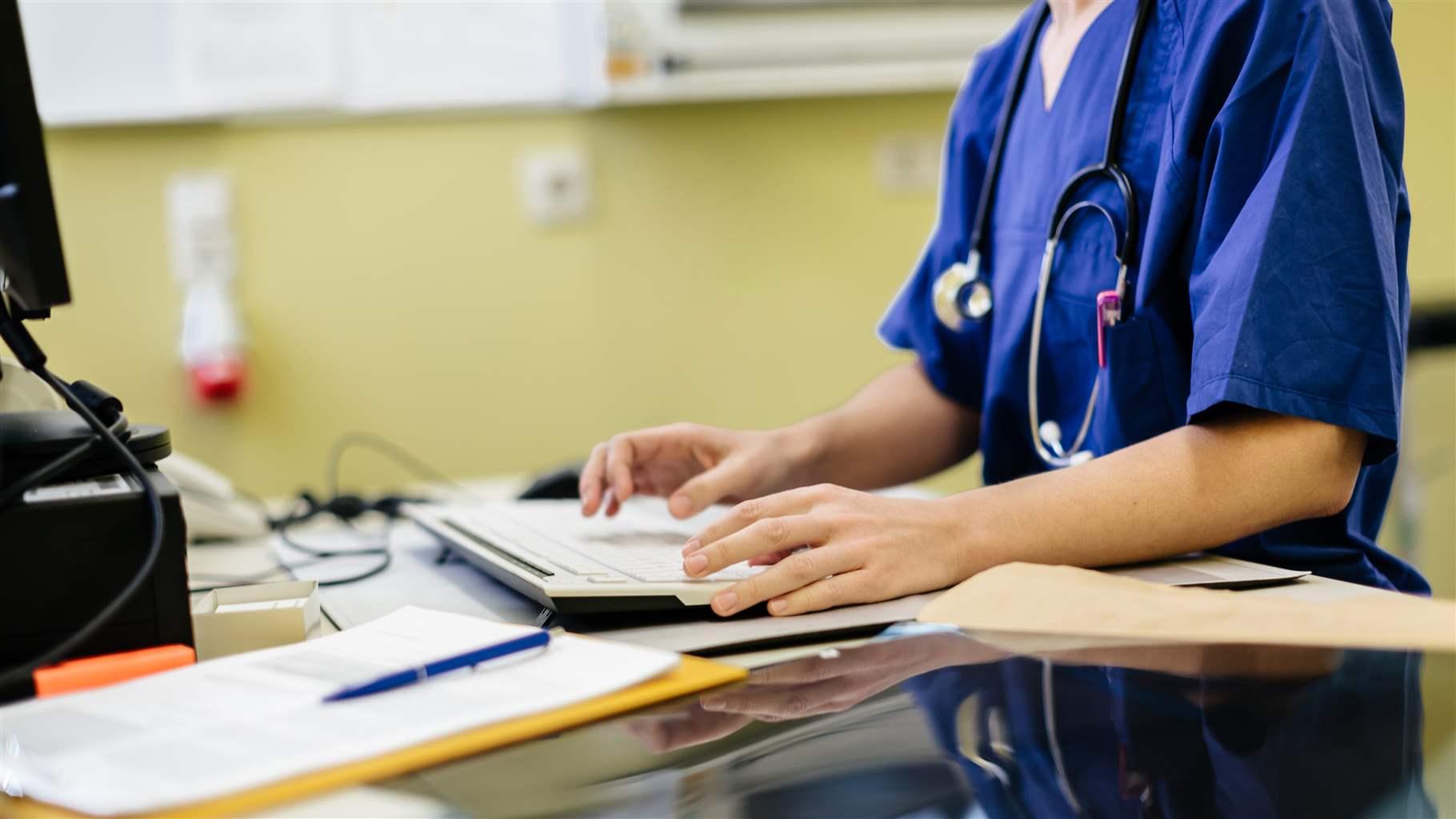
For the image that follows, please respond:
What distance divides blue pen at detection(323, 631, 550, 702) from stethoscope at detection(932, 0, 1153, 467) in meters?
0.49

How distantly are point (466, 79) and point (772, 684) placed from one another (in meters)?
1.65

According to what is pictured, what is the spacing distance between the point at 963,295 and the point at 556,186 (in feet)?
→ 3.74

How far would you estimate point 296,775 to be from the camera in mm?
457

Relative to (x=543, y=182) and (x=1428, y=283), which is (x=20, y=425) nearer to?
(x=543, y=182)

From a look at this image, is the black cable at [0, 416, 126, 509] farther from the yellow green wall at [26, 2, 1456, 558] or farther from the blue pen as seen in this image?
the yellow green wall at [26, 2, 1456, 558]

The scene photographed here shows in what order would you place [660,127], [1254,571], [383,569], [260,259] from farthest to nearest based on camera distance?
1. [660,127]
2. [260,259]
3. [383,569]
4. [1254,571]

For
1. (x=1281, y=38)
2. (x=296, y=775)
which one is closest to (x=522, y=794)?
(x=296, y=775)

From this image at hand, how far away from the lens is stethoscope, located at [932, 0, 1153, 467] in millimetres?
904

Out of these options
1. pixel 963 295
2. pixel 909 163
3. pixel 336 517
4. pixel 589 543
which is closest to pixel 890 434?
pixel 963 295

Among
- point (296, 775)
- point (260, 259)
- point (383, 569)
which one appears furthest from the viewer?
point (260, 259)

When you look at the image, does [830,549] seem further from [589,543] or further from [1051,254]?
[1051,254]

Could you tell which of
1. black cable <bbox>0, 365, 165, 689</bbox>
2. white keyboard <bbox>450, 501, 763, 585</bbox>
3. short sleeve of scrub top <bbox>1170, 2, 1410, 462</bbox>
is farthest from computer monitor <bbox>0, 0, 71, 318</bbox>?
short sleeve of scrub top <bbox>1170, 2, 1410, 462</bbox>

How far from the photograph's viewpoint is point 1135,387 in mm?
906

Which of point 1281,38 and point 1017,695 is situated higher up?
point 1281,38
